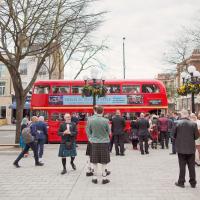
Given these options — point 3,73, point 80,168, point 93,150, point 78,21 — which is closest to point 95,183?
point 93,150

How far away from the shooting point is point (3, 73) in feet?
193

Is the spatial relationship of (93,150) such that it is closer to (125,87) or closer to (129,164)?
(129,164)

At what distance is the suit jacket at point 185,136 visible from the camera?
9562mm

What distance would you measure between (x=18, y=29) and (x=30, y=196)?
13426 mm

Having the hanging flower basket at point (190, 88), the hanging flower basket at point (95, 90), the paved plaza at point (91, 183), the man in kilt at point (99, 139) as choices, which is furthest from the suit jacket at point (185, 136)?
the hanging flower basket at point (95, 90)

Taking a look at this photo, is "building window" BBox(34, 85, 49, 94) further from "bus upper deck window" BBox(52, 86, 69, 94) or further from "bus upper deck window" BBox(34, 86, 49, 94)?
"bus upper deck window" BBox(52, 86, 69, 94)

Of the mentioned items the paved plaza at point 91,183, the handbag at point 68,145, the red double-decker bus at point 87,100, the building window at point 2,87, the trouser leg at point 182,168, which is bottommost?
the paved plaza at point 91,183

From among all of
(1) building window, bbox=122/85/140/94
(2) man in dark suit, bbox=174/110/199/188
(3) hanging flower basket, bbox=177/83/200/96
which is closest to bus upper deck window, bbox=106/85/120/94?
(1) building window, bbox=122/85/140/94

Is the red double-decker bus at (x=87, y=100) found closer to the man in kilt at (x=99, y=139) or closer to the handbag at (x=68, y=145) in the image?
the handbag at (x=68, y=145)

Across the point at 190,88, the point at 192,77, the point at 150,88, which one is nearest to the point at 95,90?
the point at 150,88

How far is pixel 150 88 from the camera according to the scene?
2541 cm

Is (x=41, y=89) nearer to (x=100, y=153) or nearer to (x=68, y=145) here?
(x=68, y=145)

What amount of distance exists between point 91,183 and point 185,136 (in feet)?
8.15

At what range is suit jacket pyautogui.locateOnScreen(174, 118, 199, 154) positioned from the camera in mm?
9562
